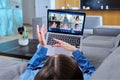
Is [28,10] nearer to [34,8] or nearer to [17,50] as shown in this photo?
[34,8]

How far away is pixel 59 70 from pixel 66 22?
1039 mm

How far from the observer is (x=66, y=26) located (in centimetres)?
194

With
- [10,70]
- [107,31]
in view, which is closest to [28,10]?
[107,31]

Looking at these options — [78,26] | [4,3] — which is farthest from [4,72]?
[4,3]

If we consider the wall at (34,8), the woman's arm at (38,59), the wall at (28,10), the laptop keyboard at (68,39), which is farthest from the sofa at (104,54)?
the wall at (28,10)

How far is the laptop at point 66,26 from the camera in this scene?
75.4 inches

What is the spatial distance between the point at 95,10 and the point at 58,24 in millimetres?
4726

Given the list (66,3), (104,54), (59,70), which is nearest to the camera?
(59,70)

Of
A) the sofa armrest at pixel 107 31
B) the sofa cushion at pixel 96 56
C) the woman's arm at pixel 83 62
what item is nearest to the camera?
the woman's arm at pixel 83 62

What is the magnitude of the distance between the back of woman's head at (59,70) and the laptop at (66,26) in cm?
89

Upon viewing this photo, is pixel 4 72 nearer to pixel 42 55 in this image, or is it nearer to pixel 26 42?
pixel 42 55

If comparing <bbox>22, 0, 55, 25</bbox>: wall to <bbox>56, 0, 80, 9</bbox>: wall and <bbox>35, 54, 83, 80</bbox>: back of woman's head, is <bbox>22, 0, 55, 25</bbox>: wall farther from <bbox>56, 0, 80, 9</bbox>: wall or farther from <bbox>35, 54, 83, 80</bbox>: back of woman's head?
<bbox>35, 54, 83, 80</bbox>: back of woman's head

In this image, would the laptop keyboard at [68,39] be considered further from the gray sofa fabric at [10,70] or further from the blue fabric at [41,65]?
the gray sofa fabric at [10,70]

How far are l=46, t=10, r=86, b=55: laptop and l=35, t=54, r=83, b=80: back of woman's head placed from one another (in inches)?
34.9
